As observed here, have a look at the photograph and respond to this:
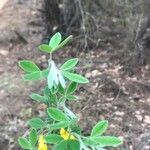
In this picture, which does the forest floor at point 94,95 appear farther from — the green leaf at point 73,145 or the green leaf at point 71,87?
the green leaf at point 73,145

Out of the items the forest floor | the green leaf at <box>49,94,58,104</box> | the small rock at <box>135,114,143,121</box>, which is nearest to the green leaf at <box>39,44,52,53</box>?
the green leaf at <box>49,94,58,104</box>

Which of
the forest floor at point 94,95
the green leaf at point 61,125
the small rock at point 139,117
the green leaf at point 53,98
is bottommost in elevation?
the small rock at point 139,117

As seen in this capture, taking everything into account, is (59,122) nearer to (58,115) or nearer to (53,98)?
(58,115)

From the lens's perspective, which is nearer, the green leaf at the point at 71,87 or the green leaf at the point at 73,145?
the green leaf at the point at 73,145

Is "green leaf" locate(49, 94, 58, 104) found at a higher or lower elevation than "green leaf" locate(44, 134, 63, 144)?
higher

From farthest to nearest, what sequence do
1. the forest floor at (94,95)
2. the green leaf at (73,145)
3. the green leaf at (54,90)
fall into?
1. the forest floor at (94,95)
2. the green leaf at (54,90)
3. the green leaf at (73,145)

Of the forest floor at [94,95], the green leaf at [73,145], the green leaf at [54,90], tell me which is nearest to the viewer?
the green leaf at [73,145]

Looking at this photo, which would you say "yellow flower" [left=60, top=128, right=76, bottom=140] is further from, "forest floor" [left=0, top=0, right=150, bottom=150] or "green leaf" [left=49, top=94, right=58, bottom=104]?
"forest floor" [left=0, top=0, right=150, bottom=150]

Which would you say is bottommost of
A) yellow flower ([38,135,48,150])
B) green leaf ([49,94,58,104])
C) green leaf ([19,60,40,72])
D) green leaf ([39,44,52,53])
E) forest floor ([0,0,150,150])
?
A: forest floor ([0,0,150,150])

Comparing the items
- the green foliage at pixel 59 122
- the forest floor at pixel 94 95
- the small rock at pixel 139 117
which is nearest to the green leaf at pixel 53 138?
the green foliage at pixel 59 122
